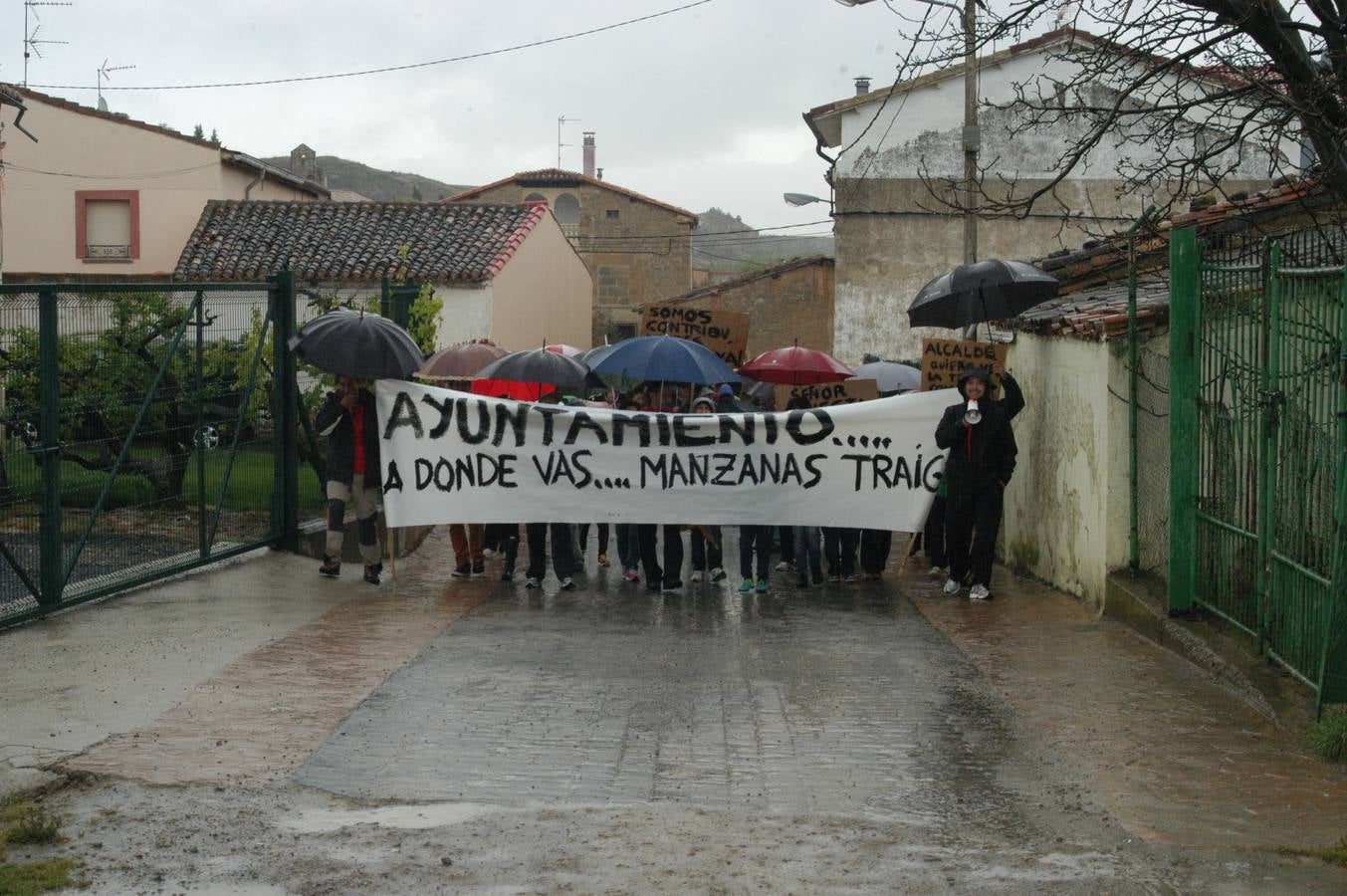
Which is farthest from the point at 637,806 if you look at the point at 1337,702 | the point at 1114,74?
the point at 1114,74

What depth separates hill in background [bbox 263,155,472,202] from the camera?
3600 inches

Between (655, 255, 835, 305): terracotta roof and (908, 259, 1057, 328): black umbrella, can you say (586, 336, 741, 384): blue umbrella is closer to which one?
(908, 259, 1057, 328): black umbrella

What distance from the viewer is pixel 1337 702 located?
304 inches

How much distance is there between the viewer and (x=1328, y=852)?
5.98 meters

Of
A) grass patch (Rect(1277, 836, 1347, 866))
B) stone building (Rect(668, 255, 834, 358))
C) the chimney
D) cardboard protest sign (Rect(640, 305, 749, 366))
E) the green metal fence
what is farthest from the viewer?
the chimney

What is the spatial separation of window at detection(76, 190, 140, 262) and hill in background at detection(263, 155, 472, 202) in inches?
1935

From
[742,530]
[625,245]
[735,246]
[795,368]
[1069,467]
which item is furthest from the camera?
[735,246]

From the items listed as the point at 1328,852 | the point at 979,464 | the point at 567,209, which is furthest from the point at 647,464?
the point at 567,209

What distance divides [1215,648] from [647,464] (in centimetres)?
514

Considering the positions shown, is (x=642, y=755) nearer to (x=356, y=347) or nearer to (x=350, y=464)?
(x=356, y=347)

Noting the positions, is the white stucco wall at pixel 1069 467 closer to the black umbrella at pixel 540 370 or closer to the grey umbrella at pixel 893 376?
the grey umbrella at pixel 893 376

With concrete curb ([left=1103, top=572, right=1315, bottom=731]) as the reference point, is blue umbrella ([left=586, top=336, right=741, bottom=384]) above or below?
above

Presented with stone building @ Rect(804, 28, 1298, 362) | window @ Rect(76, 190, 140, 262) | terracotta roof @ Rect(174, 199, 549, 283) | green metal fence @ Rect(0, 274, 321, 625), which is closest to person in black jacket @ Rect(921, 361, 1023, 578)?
green metal fence @ Rect(0, 274, 321, 625)

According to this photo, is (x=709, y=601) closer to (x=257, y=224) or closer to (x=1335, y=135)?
(x=1335, y=135)
